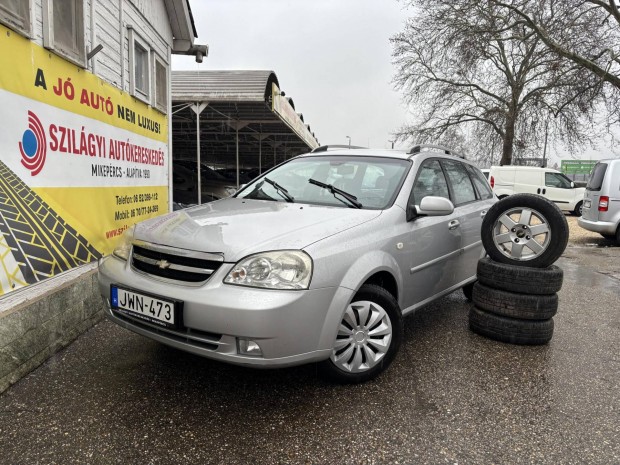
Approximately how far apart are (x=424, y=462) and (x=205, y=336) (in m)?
1.29

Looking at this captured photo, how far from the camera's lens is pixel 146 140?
611 centimetres

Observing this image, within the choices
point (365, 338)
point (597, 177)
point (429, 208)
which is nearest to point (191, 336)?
point (365, 338)

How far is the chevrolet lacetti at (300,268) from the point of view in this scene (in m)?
2.41

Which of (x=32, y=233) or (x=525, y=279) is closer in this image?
(x=32, y=233)

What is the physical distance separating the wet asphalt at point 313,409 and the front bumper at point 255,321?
0.39 metres

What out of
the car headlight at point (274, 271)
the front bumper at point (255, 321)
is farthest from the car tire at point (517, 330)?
the car headlight at point (274, 271)

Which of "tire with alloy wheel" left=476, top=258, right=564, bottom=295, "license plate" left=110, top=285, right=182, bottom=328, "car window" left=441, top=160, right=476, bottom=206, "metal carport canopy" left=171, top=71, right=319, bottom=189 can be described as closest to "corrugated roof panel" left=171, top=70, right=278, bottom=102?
"metal carport canopy" left=171, top=71, right=319, bottom=189

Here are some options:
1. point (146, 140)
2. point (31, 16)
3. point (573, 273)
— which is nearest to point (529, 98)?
point (573, 273)

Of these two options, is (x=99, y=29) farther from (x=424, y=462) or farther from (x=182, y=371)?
(x=424, y=462)

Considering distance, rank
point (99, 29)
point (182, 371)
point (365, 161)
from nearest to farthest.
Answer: point (182, 371)
point (365, 161)
point (99, 29)

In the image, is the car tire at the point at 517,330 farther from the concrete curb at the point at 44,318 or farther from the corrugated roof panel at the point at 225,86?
the corrugated roof panel at the point at 225,86

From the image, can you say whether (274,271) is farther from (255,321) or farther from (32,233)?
(32,233)

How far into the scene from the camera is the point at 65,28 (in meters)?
3.99

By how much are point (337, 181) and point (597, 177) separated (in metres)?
8.63
